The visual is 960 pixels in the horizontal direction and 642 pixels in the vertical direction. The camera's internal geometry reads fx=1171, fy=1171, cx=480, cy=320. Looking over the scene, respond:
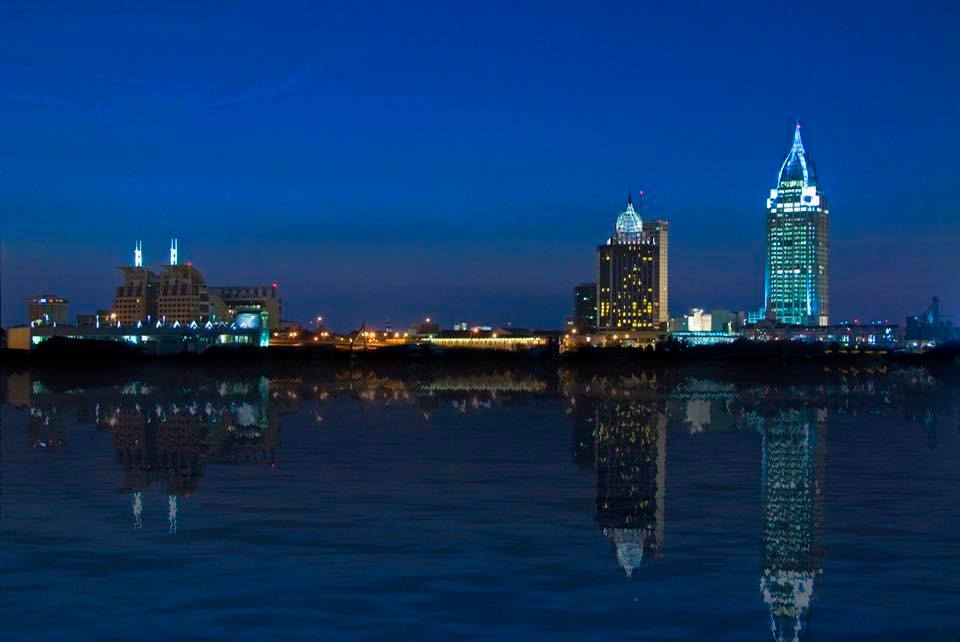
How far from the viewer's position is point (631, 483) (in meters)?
19.4

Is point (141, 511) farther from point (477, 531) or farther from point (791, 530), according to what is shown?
point (791, 530)

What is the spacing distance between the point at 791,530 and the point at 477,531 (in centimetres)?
396

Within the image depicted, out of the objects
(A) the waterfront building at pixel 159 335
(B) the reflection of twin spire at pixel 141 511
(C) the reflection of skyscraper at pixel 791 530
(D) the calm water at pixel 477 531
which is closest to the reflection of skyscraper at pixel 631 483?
(D) the calm water at pixel 477 531

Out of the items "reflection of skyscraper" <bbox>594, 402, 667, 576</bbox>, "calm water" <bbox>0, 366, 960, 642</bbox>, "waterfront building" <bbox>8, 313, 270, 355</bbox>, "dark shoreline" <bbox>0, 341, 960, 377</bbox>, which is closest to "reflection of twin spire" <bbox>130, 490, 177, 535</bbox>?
"calm water" <bbox>0, 366, 960, 642</bbox>

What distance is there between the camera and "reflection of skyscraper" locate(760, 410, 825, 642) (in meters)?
10.8

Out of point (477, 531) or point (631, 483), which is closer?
point (477, 531)

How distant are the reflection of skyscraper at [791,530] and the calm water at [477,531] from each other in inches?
1.7

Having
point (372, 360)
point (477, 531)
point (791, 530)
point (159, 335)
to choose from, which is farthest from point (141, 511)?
point (159, 335)

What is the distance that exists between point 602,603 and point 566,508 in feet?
18.7

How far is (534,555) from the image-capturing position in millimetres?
13227

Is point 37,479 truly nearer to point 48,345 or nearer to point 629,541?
point 629,541

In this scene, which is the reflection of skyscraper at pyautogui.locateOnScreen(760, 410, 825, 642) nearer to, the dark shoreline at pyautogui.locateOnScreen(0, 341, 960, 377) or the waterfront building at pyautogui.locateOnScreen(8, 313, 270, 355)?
the dark shoreline at pyautogui.locateOnScreen(0, 341, 960, 377)

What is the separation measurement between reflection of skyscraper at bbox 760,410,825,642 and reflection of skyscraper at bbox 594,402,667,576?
4.64 ft

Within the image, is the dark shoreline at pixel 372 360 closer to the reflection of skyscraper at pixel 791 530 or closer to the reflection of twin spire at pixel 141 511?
the reflection of skyscraper at pixel 791 530
